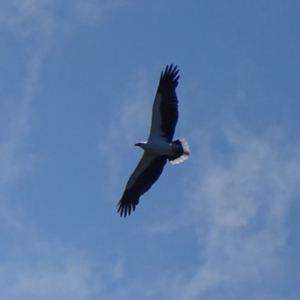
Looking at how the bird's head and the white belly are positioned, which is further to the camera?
the bird's head

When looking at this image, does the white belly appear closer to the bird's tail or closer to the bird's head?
the bird's head

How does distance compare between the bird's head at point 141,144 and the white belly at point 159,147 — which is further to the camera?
the bird's head at point 141,144

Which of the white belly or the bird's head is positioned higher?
the bird's head

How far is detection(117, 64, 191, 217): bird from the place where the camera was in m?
40.7

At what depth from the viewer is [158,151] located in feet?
135

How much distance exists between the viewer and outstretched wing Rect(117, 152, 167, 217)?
41.8m

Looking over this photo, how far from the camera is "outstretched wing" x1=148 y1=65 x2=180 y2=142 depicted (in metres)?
40.6

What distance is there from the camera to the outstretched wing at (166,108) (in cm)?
4062

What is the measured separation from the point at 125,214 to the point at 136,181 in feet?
3.63

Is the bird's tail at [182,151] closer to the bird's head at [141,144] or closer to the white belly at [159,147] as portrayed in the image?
the white belly at [159,147]

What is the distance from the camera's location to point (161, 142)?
4103 centimetres

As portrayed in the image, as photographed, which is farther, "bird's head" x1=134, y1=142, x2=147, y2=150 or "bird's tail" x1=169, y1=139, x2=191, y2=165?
"bird's head" x1=134, y1=142, x2=147, y2=150

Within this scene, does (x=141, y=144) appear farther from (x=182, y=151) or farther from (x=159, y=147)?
(x=182, y=151)

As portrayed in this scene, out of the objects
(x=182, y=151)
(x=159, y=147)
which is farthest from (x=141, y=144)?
(x=182, y=151)
